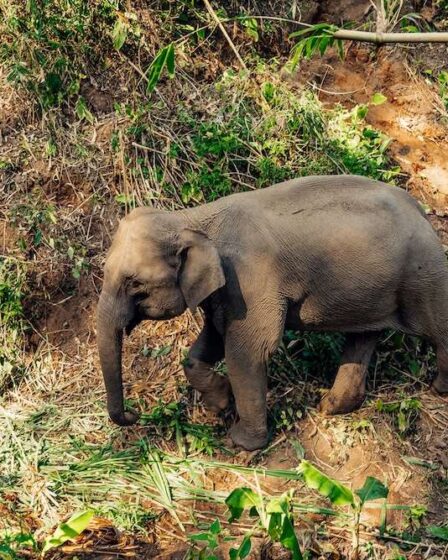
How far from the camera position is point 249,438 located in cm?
449

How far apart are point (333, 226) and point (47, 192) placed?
2.71m

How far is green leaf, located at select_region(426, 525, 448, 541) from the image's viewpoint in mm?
3973

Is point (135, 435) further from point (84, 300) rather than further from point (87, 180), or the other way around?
point (87, 180)

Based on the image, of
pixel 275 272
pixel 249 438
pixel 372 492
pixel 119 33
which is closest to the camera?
pixel 372 492

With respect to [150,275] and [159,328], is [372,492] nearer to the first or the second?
[150,275]

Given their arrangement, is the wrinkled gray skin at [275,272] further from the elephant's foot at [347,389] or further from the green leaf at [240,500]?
the green leaf at [240,500]

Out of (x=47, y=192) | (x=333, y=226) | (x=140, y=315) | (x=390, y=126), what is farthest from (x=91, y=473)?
(x=390, y=126)

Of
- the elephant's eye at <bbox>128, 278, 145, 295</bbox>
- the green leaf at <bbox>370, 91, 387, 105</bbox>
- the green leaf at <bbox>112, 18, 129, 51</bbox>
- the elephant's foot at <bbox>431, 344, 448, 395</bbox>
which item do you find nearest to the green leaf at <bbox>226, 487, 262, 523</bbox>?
the elephant's eye at <bbox>128, 278, 145, 295</bbox>

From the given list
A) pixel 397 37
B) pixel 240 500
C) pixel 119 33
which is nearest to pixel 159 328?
pixel 240 500

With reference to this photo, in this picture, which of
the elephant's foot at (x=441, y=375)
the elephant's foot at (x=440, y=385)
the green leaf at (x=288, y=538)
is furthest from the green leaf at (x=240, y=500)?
the elephant's foot at (x=440, y=385)

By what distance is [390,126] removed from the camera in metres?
6.43

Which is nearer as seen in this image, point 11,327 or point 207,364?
point 207,364

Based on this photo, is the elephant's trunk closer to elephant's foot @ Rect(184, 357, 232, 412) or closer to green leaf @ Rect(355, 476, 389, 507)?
elephant's foot @ Rect(184, 357, 232, 412)

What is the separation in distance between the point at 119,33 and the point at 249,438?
360cm
